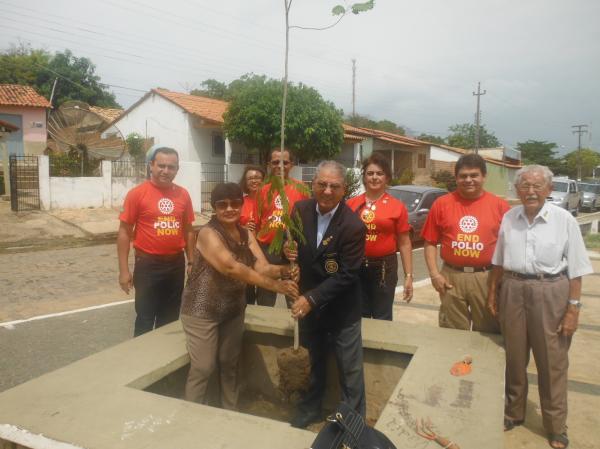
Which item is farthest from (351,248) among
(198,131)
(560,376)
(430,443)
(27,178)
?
(198,131)

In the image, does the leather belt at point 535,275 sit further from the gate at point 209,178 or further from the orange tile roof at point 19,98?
the orange tile roof at point 19,98

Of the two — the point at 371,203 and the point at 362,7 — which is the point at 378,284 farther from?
the point at 362,7

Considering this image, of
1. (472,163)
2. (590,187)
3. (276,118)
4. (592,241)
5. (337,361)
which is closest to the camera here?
(337,361)

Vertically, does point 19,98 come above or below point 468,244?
above

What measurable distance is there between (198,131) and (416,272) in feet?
45.5

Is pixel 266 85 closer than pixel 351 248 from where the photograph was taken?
No

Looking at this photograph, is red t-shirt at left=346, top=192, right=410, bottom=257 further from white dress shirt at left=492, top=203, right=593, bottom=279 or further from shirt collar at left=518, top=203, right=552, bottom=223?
shirt collar at left=518, top=203, right=552, bottom=223

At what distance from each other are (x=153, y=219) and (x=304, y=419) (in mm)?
1752

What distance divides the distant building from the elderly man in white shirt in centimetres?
2660

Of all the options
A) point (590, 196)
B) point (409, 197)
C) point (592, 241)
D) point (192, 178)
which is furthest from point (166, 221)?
point (590, 196)

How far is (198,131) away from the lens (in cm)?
2028

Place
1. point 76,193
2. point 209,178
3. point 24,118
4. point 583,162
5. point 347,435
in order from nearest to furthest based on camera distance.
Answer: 1. point 347,435
2. point 76,193
3. point 209,178
4. point 24,118
5. point 583,162

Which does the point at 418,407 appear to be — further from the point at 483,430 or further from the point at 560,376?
the point at 560,376

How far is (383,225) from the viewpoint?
3.75 m
